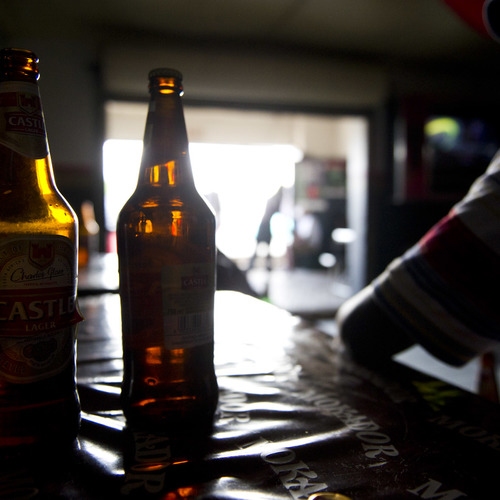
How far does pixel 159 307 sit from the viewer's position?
0.43m

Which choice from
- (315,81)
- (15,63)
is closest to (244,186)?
(315,81)

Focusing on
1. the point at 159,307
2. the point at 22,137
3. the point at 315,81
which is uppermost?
the point at 315,81

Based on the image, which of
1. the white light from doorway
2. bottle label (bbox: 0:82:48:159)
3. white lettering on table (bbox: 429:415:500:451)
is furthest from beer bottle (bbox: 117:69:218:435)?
the white light from doorway

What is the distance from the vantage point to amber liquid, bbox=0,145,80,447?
14.9 inches

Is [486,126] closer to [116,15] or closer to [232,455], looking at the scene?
[116,15]

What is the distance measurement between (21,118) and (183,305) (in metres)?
0.23

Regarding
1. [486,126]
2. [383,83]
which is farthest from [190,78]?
[486,126]

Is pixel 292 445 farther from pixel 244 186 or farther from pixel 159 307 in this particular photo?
pixel 244 186

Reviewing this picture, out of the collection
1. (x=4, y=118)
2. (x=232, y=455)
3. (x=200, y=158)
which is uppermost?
(x=200, y=158)

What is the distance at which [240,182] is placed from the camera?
8.45 m

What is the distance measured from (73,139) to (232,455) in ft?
12.6

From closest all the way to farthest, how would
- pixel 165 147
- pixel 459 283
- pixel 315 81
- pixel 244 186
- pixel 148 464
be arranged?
pixel 148 464
pixel 165 147
pixel 459 283
pixel 315 81
pixel 244 186

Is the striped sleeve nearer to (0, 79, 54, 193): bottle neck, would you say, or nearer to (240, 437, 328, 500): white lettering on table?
(240, 437, 328, 500): white lettering on table

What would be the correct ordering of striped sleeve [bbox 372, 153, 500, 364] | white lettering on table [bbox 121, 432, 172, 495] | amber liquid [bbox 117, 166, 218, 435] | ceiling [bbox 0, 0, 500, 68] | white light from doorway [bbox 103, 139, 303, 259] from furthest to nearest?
white light from doorway [bbox 103, 139, 303, 259] < ceiling [bbox 0, 0, 500, 68] < striped sleeve [bbox 372, 153, 500, 364] < amber liquid [bbox 117, 166, 218, 435] < white lettering on table [bbox 121, 432, 172, 495]
